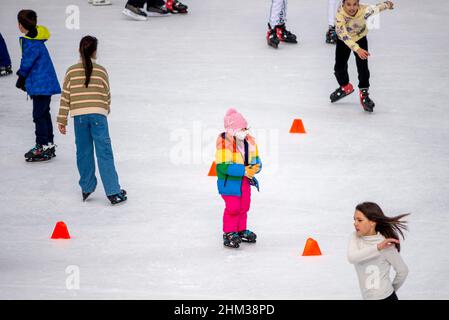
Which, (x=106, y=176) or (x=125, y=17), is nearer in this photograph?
(x=106, y=176)

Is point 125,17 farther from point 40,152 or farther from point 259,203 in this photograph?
point 259,203

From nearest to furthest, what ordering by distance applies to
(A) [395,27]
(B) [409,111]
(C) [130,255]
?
(C) [130,255] < (B) [409,111] < (A) [395,27]

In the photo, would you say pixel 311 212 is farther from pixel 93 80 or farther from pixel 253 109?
pixel 253 109

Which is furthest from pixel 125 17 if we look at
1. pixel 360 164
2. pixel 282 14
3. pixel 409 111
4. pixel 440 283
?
pixel 440 283

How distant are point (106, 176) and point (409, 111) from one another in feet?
14.3

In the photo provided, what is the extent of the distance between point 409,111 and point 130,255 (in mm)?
4988

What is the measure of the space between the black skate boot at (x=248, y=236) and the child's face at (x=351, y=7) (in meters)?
4.00

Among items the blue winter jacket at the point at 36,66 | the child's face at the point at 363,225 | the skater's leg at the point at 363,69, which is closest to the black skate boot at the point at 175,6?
the skater's leg at the point at 363,69

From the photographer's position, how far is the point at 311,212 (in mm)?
9227

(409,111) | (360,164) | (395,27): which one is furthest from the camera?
(395,27)

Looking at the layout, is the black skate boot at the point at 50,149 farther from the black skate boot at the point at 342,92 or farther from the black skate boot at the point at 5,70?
the black skate boot at the point at 342,92

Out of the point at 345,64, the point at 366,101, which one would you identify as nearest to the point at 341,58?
the point at 345,64

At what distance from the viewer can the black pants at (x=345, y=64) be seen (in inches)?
466

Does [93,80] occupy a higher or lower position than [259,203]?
higher
